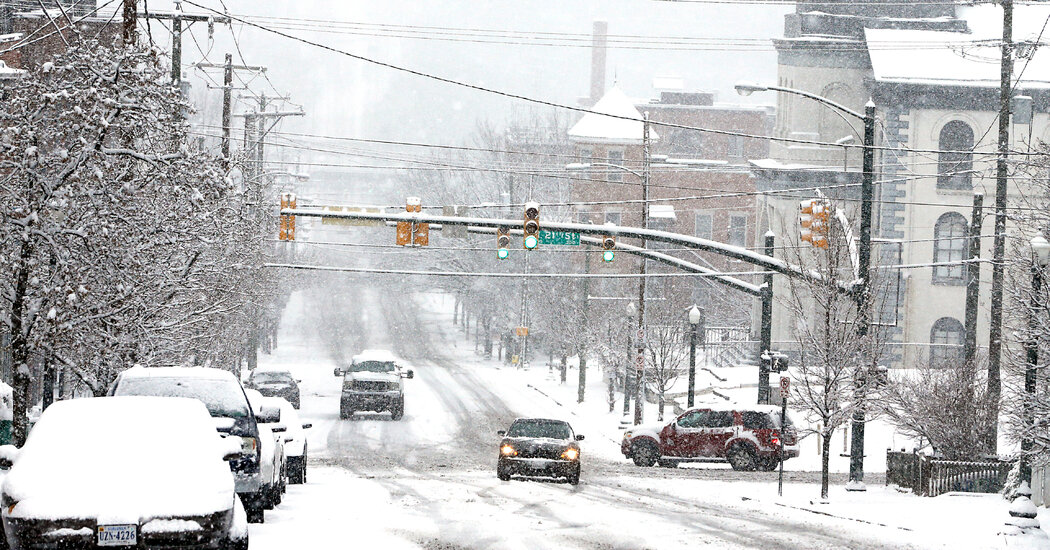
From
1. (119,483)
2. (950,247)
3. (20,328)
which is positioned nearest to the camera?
(119,483)

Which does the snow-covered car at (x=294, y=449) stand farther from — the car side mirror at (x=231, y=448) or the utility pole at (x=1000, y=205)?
the utility pole at (x=1000, y=205)

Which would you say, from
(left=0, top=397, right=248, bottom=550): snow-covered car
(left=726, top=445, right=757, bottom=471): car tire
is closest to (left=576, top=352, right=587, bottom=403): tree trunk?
(left=726, top=445, right=757, bottom=471): car tire

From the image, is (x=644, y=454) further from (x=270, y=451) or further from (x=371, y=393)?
(x=270, y=451)

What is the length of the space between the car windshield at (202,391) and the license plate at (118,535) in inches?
185

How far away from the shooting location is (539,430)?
2572 cm

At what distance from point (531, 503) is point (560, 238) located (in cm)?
967

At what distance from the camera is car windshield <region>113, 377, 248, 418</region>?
1470 cm

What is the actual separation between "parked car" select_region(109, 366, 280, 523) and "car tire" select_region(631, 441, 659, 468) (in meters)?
18.0

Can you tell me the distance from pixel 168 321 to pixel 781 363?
43.8 feet

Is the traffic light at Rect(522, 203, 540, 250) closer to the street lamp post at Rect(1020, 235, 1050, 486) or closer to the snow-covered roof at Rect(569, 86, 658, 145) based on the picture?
the street lamp post at Rect(1020, 235, 1050, 486)

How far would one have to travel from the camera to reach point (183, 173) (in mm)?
16734

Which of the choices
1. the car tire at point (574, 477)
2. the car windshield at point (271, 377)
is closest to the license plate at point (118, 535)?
the car tire at point (574, 477)

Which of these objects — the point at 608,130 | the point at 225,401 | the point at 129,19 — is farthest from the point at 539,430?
the point at 608,130

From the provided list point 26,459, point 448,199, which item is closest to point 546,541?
point 26,459
